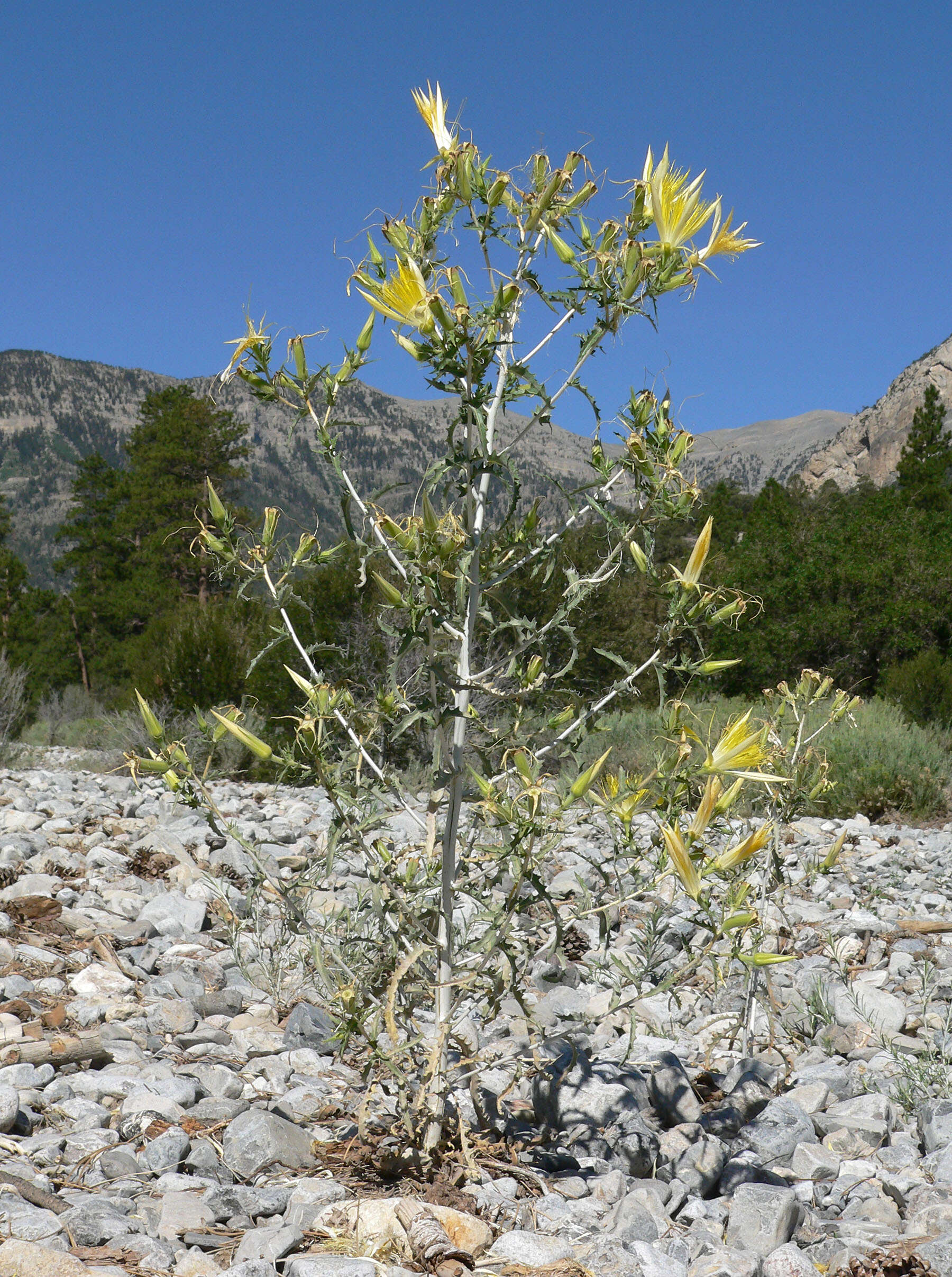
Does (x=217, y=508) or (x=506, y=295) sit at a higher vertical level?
(x=506, y=295)

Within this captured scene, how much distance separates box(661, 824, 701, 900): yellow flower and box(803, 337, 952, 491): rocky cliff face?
6842 cm

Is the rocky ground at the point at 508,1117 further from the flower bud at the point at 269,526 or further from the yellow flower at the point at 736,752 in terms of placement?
the flower bud at the point at 269,526

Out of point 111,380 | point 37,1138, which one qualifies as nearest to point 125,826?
point 37,1138

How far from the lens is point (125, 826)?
17.5 feet

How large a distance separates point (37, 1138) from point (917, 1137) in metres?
2.04

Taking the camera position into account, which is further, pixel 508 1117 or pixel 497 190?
pixel 508 1117

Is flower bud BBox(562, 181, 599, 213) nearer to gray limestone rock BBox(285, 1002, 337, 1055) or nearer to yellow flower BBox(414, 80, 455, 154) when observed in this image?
yellow flower BBox(414, 80, 455, 154)

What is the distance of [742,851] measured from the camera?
1541mm

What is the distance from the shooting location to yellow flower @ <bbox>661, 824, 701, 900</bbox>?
1501 millimetres

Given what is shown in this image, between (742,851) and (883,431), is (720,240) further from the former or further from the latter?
(883,431)

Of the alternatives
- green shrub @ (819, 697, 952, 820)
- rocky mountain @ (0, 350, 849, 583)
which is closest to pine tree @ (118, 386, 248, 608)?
green shrub @ (819, 697, 952, 820)

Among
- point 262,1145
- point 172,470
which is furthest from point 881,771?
point 172,470

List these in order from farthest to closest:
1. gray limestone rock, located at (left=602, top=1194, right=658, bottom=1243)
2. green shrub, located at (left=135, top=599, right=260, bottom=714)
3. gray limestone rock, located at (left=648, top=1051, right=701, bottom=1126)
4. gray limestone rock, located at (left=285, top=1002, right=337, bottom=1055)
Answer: green shrub, located at (left=135, top=599, right=260, bottom=714), gray limestone rock, located at (left=285, top=1002, right=337, bottom=1055), gray limestone rock, located at (left=648, top=1051, right=701, bottom=1126), gray limestone rock, located at (left=602, top=1194, right=658, bottom=1243)

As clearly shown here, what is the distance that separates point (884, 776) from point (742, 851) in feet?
18.5
